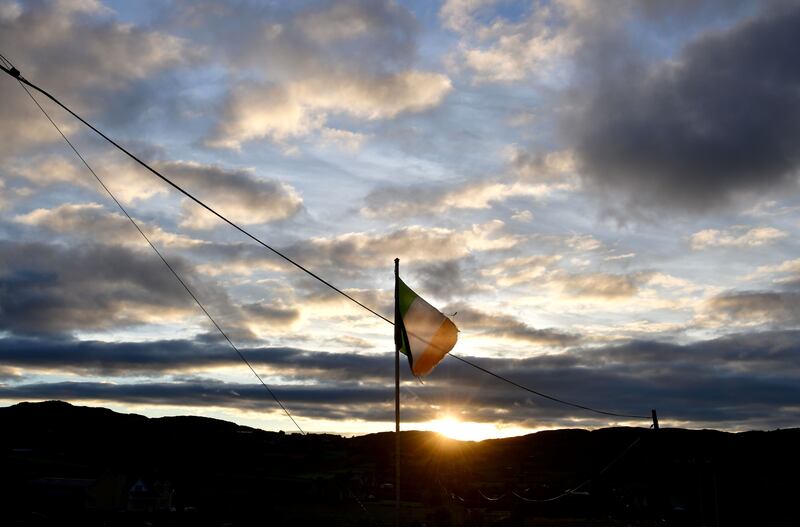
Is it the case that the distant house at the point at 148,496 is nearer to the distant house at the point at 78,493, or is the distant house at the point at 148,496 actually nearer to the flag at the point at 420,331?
the distant house at the point at 78,493

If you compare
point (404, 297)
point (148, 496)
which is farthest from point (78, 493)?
point (404, 297)

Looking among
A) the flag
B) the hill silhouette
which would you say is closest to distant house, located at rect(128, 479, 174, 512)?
the hill silhouette

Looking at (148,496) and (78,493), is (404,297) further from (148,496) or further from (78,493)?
(148,496)

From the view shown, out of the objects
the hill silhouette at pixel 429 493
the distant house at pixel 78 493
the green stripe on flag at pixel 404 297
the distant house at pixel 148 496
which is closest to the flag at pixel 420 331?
the green stripe on flag at pixel 404 297

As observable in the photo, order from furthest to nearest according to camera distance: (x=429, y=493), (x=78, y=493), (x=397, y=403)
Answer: (x=429, y=493) < (x=78, y=493) < (x=397, y=403)

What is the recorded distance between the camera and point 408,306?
870 inches

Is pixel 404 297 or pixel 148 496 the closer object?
pixel 404 297

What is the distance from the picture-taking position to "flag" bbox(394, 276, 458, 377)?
22.0 metres

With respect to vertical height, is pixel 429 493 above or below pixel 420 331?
below

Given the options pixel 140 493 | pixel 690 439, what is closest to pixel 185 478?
pixel 140 493

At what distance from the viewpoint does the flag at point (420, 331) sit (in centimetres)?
2198

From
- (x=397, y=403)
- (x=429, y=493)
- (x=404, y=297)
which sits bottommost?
(x=429, y=493)

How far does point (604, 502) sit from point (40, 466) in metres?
114

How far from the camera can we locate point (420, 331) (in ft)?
72.8
